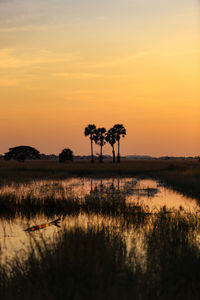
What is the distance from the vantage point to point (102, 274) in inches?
245

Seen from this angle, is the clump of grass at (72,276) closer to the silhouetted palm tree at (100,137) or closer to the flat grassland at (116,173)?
the flat grassland at (116,173)

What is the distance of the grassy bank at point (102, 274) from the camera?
18.4 feet

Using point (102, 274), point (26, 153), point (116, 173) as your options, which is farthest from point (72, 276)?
point (26, 153)

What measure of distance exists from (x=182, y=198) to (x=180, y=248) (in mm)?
13607

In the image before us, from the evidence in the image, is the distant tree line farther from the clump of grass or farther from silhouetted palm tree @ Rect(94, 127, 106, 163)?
the clump of grass

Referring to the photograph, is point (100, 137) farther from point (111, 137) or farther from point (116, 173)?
point (116, 173)

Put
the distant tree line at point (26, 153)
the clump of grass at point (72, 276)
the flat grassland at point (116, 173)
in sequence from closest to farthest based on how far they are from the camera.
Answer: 1. the clump of grass at point (72, 276)
2. the flat grassland at point (116, 173)
3. the distant tree line at point (26, 153)

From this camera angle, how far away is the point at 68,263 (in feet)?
21.9

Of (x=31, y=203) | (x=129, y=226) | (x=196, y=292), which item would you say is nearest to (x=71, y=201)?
(x=31, y=203)

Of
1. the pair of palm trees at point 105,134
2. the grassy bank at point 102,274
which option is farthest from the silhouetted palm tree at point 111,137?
the grassy bank at point 102,274

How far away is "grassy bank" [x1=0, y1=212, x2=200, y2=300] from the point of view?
560cm

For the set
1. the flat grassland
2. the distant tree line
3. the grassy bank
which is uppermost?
the distant tree line

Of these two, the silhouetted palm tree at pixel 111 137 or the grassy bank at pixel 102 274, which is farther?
the silhouetted palm tree at pixel 111 137

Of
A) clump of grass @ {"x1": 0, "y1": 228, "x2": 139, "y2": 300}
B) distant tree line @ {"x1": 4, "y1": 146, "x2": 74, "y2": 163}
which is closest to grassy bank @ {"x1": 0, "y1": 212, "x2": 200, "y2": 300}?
clump of grass @ {"x1": 0, "y1": 228, "x2": 139, "y2": 300}
